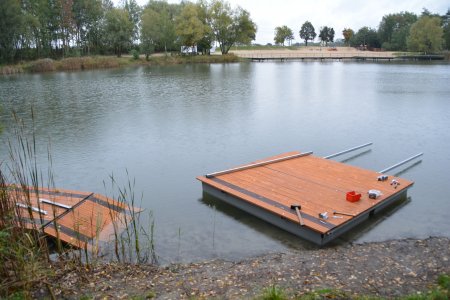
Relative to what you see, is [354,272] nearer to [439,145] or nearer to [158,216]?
[158,216]

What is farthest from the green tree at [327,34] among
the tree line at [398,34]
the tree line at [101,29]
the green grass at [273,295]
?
the green grass at [273,295]

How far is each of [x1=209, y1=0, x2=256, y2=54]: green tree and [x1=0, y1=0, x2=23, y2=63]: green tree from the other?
28142 millimetres

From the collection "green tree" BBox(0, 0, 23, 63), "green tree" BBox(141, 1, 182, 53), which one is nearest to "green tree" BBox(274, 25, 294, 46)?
"green tree" BBox(141, 1, 182, 53)

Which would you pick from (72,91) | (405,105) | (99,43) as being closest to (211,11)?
(99,43)

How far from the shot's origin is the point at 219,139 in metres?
12.7

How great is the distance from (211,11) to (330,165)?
54682mm

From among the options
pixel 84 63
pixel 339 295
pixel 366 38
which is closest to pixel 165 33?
pixel 84 63

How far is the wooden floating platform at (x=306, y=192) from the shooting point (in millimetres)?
6414

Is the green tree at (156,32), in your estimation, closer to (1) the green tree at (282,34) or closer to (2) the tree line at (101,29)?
(2) the tree line at (101,29)

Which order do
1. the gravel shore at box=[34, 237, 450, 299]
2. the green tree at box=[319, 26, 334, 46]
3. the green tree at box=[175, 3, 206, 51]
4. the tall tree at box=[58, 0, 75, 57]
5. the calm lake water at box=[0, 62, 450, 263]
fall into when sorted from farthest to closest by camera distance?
the green tree at box=[319, 26, 334, 46] < the green tree at box=[175, 3, 206, 51] < the tall tree at box=[58, 0, 75, 57] < the calm lake water at box=[0, 62, 450, 263] < the gravel shore at box=[34, 237, 450, 299]

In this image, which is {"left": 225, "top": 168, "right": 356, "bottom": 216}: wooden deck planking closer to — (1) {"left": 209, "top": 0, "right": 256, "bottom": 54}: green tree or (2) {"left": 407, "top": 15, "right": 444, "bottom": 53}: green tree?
(1) {"left": 209, "top": 0, "right": 256, "bottom": 54}: green tree

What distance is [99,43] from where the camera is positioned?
2219 inches

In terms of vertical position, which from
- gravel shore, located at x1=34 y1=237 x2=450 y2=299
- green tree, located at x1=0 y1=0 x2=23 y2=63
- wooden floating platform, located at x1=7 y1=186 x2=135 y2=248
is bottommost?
gravel shore, located at x1=34 y1=237 x2=450 y2=299

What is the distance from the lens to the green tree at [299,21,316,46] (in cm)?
11600
